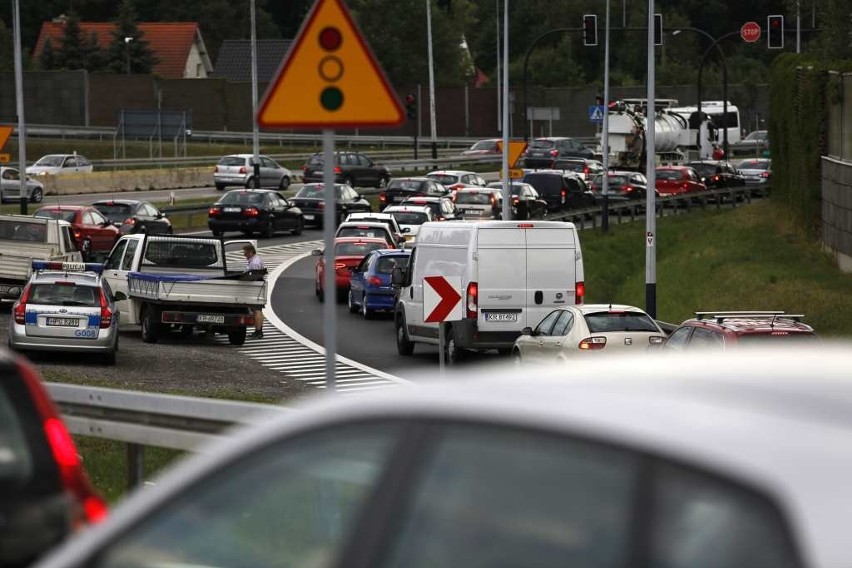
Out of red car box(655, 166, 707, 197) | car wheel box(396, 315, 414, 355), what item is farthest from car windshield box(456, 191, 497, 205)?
car wheel box(396, 315, 414, 355)

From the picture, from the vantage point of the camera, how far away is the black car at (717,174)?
73250mm

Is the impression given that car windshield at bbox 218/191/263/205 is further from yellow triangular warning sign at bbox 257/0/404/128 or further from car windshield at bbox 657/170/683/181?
yellow triangular warning sign at bbox 257/0/404/128

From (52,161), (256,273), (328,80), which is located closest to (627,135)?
(52,161)

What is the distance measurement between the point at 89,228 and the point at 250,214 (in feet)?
34.4

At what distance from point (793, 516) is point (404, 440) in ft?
2.78

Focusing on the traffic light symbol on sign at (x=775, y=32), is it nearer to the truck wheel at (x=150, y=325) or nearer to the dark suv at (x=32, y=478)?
the truck wheel at (x=150, y=325)

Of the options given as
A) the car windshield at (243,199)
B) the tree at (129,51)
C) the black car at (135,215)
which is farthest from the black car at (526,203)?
the tree at (129,51)

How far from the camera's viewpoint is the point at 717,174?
243ft

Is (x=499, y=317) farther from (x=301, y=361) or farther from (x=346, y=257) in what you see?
(x=346, y=257)

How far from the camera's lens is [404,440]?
348 cm

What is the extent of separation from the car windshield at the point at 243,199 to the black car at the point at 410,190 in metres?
7.49

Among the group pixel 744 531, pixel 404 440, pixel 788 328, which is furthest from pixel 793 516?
pixel 788 328

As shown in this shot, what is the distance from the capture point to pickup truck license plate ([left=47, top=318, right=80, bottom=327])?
28.2m

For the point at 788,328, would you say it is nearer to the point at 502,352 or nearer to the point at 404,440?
the point at 502,352
